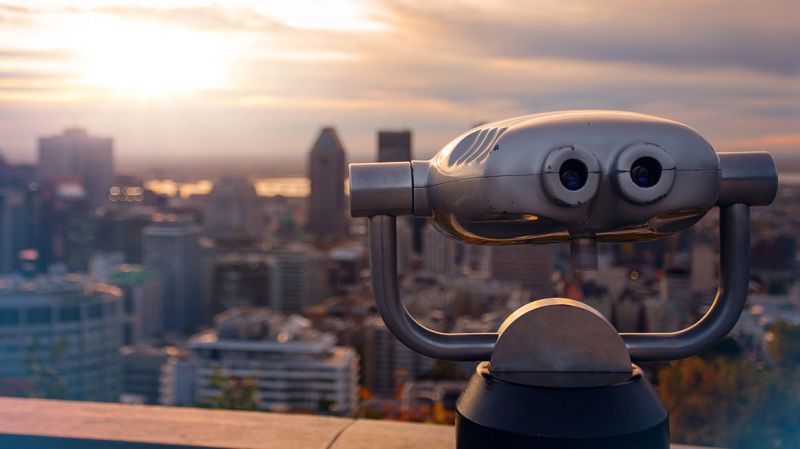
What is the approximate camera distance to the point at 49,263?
80.1ft

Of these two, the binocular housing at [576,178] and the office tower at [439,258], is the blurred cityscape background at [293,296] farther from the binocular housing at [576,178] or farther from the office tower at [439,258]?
the binocular housing at [576,178]

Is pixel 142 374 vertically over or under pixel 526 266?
under

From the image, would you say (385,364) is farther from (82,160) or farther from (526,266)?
(82,160)

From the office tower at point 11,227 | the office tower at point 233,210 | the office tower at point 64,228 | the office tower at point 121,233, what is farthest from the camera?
the office tower at point 233,210

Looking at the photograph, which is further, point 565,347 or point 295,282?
point 295,282

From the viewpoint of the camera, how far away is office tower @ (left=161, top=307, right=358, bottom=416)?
558 inches

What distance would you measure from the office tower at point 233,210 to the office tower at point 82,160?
6531 mm

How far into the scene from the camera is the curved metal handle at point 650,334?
110 cm

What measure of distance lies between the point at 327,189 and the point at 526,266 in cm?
1626

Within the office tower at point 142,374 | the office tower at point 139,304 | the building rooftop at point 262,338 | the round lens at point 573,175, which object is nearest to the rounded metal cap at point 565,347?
the round lens at point 573,175

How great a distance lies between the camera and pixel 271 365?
14859 mm

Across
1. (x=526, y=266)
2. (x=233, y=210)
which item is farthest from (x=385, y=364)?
(x=233, y=210)

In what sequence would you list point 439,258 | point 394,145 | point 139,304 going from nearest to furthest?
point 394,145 → point 139,304 → point 439,258

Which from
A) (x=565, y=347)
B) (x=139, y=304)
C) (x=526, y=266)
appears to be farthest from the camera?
(x=139, y=304)
